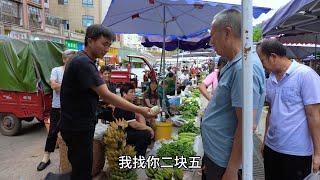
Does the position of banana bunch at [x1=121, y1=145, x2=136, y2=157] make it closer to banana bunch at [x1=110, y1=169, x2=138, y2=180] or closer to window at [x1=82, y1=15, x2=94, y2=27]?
banana bunch at [x1=110, y1=169, x2=138, y2=180]

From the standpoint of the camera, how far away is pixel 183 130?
7.12 meters

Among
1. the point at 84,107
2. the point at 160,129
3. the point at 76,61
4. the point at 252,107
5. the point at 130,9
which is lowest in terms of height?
the point at 160,129

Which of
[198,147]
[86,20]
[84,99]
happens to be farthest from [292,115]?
[86,20]

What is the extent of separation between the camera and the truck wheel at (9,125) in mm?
8273

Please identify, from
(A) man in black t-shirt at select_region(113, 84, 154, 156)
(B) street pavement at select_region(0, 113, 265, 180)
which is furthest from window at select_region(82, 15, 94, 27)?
(A) man in black t-shirt at select_region(113, 84, 154, 156)

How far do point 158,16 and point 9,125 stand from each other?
4.17 m

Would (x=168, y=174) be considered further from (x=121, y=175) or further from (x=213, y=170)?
(x=213, y=170)

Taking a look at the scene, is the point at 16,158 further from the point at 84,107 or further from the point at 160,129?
the point at 84,107

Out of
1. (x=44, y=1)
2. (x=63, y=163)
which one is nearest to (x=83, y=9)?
(x=44, y=1)

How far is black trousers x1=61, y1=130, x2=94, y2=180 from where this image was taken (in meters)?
3.31

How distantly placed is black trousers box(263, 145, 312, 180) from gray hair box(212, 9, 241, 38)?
4.41 feet

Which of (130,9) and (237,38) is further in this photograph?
(130,9)

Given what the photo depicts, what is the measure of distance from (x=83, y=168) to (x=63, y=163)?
5.17 feet

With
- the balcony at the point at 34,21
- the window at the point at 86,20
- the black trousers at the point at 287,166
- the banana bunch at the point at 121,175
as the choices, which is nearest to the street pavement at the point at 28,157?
the banana bunch at the point at 121,175
